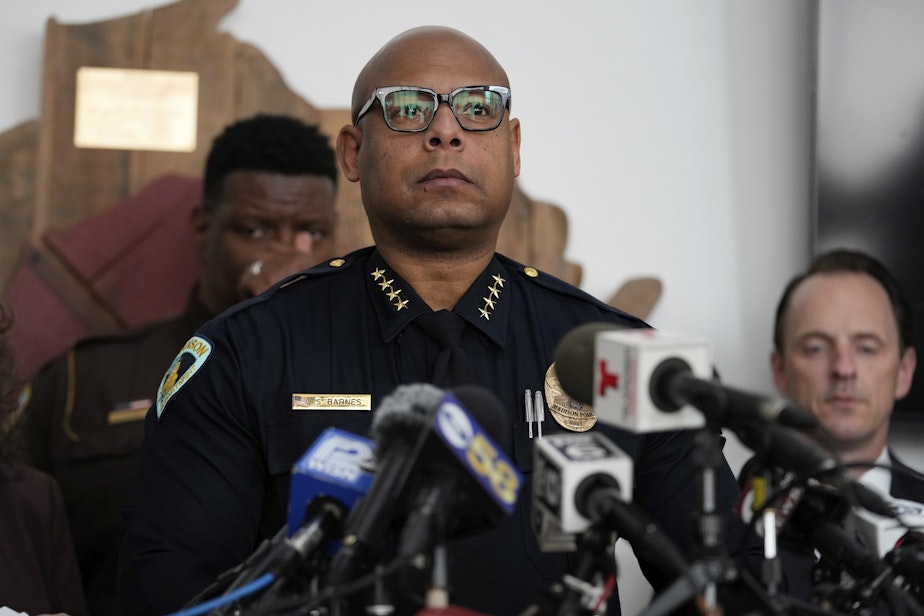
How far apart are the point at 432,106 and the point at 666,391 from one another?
3.08ft

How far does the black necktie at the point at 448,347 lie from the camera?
6.12 feet

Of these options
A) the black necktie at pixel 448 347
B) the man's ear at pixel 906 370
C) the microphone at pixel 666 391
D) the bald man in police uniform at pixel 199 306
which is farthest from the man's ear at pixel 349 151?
the man's ear at pixel 906 370

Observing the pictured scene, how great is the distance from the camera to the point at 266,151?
2947mm

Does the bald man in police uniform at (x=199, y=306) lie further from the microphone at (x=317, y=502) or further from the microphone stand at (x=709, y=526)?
the microphone stand at (x=709, y=526)

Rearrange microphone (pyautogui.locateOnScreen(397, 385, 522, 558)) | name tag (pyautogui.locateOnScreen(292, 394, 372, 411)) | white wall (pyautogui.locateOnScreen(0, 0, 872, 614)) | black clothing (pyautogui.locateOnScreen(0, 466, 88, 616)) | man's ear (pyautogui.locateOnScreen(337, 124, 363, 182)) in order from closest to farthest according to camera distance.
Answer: microphone (pyautogui.locateOnScreen(397, 385, 522, 558)), name tag (pyautogui.locateOnScreen(292, 394, 372, 411)), man's ear (pyautogui.locateOnScreen(337, 124, 363, 182)), black clothing (pyautogui.locateOnScreen(0, 466, 88, 616)), white wall (pyautogui.locateOnScreen(0, 0, 872, 614))

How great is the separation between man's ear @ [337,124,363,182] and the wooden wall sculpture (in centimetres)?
100

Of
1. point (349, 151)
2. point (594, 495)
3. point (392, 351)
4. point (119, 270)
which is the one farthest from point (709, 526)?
point (119, 270)

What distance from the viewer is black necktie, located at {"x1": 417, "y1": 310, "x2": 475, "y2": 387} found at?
6.12 ft

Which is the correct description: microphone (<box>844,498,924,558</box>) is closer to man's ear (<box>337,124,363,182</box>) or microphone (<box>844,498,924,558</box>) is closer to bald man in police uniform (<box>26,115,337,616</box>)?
man's ear (<box>337,124,363,182</box>)

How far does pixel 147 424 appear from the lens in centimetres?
188

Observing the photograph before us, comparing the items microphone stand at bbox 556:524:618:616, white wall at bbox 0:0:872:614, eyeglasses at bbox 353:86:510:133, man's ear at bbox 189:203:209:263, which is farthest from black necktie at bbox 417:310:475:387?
white wall at bbox 0:0:872:614

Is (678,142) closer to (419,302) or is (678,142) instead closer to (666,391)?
(419,302)

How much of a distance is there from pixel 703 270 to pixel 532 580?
5.55ft

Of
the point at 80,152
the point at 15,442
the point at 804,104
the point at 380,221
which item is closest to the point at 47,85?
the point at 80,152
